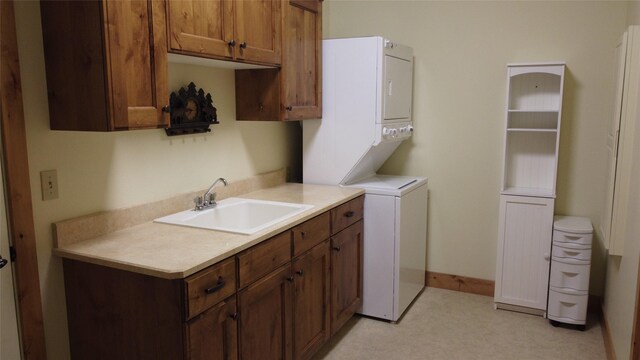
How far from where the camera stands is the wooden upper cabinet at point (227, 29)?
81.0 inches

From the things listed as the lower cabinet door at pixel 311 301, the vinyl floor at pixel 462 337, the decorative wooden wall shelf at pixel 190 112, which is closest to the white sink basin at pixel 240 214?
the lower cabinet door at pixel 311 301

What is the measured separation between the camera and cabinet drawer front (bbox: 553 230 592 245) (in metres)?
3.12

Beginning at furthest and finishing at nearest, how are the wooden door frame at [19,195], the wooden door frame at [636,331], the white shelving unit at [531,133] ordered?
the white shelving unit at [531,133] < the wooden door frame at [636,331] < the wooden door frame at [19,195]

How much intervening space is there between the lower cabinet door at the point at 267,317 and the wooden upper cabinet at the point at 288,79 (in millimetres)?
1020

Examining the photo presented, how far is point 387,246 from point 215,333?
1.58 m

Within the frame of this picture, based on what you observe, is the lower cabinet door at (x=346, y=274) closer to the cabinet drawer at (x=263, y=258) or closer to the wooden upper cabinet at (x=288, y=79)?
the cabinet drawer at (x=263, y=258)

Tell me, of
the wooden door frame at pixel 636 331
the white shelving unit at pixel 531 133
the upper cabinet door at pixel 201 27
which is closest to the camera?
the upper cabinet door at pixel 201 27

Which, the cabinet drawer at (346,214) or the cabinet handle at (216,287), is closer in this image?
the cabinet handle at (216,287)

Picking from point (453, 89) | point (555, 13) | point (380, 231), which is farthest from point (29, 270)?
point (555, 13)

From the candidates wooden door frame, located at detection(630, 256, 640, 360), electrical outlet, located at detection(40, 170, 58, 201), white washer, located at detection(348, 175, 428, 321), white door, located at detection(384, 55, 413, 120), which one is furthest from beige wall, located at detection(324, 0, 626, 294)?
electrical outlet, located at detection(40, 170, 58, 201)

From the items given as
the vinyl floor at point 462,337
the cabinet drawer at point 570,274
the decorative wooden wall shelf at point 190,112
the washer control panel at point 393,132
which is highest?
the decorative wooden wall shelf at point 190,112

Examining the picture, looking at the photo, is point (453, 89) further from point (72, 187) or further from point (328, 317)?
point (72, 187)

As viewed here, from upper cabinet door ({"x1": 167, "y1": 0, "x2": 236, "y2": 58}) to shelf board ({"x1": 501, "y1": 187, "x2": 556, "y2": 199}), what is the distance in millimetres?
2119

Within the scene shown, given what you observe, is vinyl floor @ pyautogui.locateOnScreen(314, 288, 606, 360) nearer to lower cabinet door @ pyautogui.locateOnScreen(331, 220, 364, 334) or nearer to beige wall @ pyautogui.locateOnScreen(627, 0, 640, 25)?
lower cabinet door @ pyautogui.locateOnScreen(331, 220, 364, 334)
